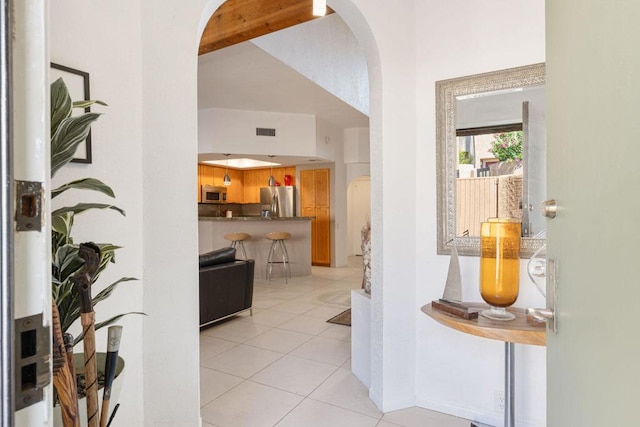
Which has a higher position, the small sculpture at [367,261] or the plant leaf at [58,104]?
the plant leaf at [58,104]

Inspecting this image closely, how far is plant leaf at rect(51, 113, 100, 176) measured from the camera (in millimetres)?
790

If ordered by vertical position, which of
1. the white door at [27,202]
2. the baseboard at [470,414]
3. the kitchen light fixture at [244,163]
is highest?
the kitchen light fixture at [244,163]

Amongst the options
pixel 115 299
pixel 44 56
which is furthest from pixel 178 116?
pixel 44 56

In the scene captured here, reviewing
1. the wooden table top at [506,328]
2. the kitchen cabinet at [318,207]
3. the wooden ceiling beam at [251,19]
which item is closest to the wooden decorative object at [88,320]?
the wooden table top at [506,328]

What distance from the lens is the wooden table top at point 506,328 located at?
153 cm

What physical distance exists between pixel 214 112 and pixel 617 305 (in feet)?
21.3

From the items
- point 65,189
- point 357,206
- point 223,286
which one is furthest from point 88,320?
point 357,206

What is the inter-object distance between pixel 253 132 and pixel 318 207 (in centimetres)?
250

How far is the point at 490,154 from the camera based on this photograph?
2.14 meters

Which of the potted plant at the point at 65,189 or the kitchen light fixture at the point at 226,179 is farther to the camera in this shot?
the kitchen light fixture at the point at 226,179

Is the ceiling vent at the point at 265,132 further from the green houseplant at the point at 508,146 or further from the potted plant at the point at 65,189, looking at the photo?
the potted plant at the point at 65,189

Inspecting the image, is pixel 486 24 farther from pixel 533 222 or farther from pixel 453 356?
pixel 453 356

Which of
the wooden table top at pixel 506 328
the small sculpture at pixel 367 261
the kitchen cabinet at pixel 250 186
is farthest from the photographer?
the kitchen cabinet at pixel 250 186

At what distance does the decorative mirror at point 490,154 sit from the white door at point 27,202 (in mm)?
2115
